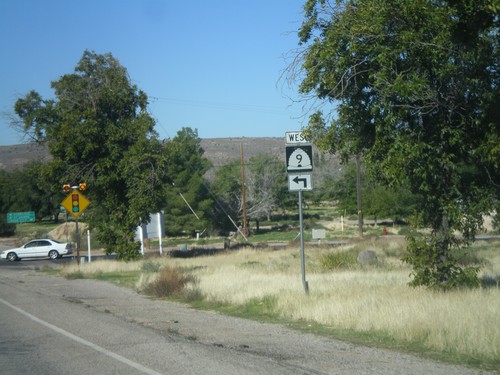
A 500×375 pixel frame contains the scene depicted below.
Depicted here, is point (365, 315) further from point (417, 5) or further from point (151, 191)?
point (151, 191)

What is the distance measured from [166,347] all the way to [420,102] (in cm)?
712

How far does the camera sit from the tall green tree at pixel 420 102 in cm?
1199

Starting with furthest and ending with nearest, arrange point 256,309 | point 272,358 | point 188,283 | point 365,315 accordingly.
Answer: point 188,283 → point 256,309 → point 365,315 → point 272,358

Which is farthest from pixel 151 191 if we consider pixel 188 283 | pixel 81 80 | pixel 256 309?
pixel 256 309

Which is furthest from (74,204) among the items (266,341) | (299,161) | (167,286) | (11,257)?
(11,257)

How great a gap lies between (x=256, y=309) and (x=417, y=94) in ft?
19.8

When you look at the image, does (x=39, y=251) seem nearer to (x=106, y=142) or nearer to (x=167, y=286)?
(x=106, y=142)

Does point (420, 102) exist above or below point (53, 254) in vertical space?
above

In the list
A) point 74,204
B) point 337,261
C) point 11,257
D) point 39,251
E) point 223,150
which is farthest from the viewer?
point 223,150

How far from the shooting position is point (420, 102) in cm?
1290

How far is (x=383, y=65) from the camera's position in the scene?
12414 mm

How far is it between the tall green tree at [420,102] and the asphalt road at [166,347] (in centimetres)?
417

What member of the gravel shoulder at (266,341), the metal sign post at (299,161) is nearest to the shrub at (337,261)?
the gravel shoulder at (266,341)

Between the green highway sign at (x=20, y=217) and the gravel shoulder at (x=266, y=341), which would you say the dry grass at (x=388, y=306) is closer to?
the gravel shoulder at (x=266, y=341)
